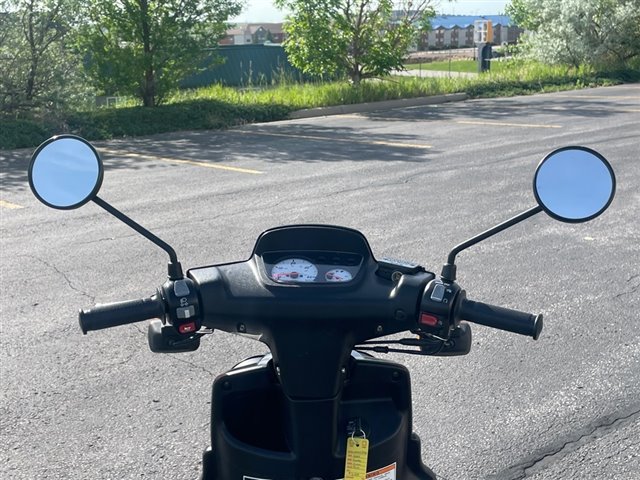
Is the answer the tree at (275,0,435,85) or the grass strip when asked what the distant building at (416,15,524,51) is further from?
the tree at (275,0,435,85)

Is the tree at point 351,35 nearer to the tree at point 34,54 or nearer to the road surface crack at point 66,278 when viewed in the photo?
the tree at point 34,54

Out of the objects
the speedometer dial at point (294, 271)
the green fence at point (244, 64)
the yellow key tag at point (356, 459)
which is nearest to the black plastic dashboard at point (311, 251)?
the speedometer dial at point (294, 271)

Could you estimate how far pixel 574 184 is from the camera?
202 cm

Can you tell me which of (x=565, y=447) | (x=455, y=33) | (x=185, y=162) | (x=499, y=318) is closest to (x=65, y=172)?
(x=499, y=318)

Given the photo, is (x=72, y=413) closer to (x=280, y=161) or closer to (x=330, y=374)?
(x=330, y=374)

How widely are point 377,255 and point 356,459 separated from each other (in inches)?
208

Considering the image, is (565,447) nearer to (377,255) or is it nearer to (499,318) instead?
(499,318)

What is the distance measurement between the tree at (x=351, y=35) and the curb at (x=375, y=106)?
1003 millimetres

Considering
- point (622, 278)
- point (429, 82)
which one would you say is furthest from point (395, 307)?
point (429, 82)

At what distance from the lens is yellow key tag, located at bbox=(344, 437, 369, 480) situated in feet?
5.85

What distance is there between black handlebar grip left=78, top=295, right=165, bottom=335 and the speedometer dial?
10.8 inches

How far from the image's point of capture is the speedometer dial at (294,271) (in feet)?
6.06

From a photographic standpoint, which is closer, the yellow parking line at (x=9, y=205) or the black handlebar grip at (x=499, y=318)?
the black handlebar grip at (x=499, y=318)

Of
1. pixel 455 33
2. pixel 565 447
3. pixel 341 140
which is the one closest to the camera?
pixel 565 447
